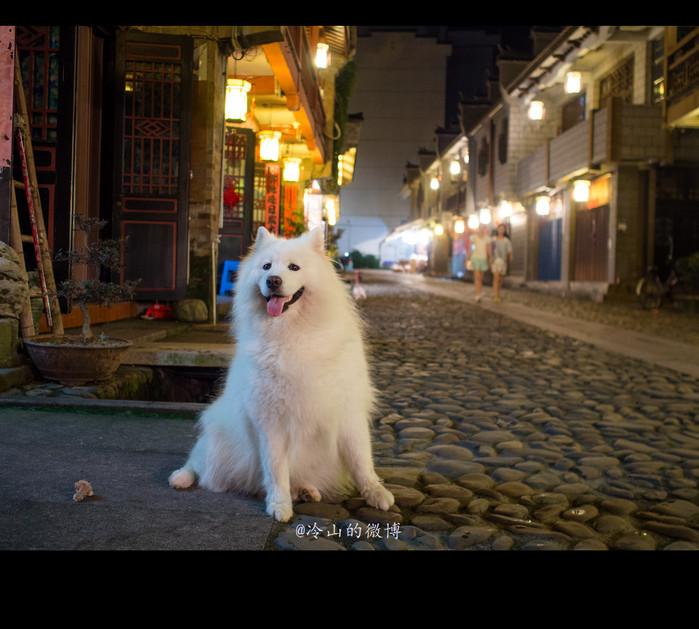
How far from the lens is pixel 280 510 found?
131 inches

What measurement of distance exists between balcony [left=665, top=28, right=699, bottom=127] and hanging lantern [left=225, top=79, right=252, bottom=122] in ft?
35.4

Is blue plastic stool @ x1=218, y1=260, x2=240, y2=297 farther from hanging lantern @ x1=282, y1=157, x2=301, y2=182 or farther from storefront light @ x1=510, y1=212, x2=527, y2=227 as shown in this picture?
storefront light @ x1=510, y1=212, x2=527, y2=227

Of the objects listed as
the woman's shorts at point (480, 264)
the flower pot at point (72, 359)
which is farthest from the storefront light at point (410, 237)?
the flower pot at point (72, 359)

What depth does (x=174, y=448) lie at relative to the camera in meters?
4.56

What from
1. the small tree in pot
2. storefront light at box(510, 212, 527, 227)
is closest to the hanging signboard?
storefront light at box(510, 212, 527, 227)

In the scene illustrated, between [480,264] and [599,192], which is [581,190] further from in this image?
[480,264]

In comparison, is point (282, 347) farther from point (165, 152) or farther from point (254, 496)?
point (165, 152)

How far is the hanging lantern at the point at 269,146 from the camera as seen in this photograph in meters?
17.2

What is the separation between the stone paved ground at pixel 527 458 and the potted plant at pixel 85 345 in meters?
2.31

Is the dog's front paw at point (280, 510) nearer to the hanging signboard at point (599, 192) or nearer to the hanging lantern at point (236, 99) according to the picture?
the hanging lantern at point (236, 99)

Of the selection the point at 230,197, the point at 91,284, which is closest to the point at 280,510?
the point at 91,284
